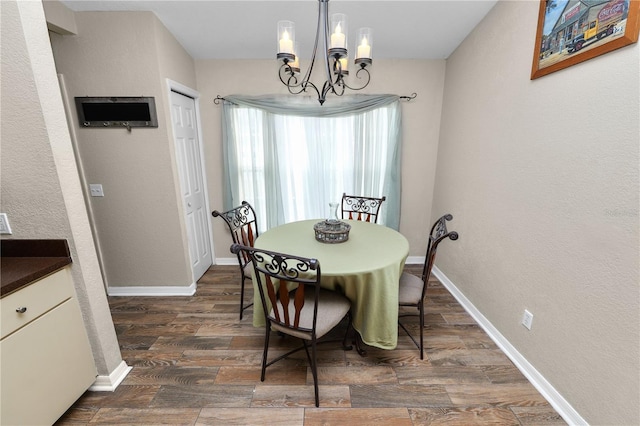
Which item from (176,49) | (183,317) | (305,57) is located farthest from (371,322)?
(176,49)

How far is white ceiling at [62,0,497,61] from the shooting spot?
193 centimetres

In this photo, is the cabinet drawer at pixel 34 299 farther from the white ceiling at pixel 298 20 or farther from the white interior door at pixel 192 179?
the white ceiling at pixel 298 20

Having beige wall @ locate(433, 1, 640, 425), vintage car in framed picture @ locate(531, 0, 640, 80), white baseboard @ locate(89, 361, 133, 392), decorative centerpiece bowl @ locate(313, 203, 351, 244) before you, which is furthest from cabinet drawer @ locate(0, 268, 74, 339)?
vintage car in framed picture @ locate(531, 0, 640, 80)

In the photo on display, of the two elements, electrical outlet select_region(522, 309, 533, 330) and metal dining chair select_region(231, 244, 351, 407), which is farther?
electrical outlet select_region(522, 309, 533, 330)

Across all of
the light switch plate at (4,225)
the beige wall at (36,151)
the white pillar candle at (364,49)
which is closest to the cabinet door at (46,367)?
the beige wall at (36,151)

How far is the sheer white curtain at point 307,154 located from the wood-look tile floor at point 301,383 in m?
1.48

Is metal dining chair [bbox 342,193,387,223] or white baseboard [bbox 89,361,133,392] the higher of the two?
metal dining chair [bbox 342,193,387,223]

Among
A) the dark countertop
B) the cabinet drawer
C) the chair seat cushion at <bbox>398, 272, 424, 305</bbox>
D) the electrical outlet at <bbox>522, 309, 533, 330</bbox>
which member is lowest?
the electrical outlet at <bbox>522, 309, 533, 330</bbox>

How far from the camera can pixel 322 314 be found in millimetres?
1517

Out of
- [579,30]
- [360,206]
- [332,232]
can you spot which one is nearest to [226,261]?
[360,206]

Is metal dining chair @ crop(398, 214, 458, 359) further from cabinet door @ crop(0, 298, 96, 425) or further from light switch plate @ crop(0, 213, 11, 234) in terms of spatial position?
light switch plate @ crop(0, 213, 11, 234)

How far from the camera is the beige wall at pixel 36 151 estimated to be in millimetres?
1142

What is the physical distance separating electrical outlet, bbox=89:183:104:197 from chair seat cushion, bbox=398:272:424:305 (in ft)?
9.18

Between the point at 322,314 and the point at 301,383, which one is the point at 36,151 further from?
the point at 301,383
